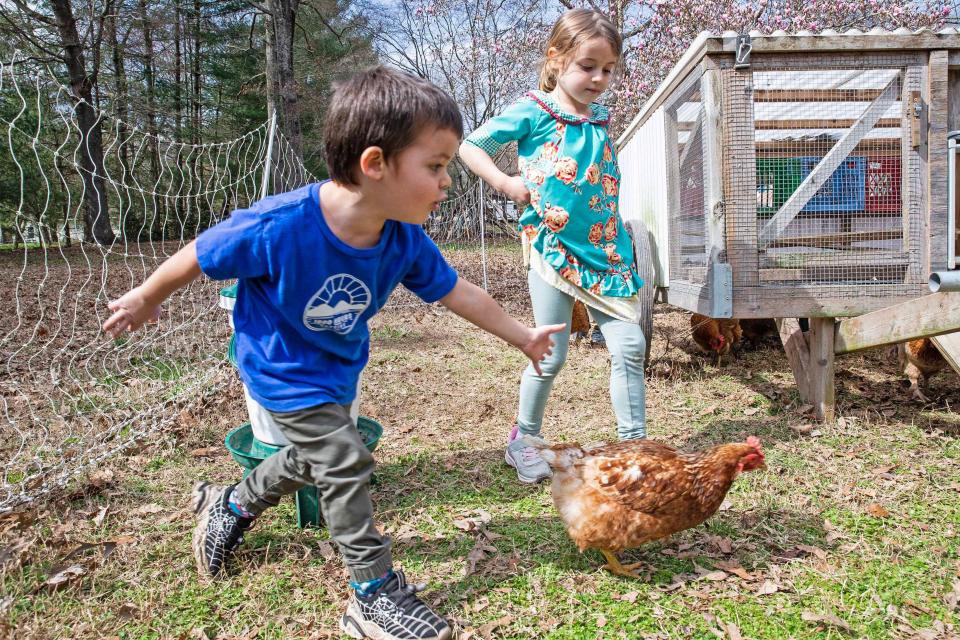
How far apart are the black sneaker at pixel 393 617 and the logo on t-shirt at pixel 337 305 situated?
0.74 m

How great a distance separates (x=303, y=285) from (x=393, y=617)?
37.4 inches

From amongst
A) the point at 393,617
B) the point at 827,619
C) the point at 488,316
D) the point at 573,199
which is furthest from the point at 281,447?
the point at 827,619

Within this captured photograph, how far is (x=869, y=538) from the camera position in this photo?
87.6 inches

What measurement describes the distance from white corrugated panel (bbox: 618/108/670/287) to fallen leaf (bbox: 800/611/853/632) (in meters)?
2.69

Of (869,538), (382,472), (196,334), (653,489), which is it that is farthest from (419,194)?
(196,334)

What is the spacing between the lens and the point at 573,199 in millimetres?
2568

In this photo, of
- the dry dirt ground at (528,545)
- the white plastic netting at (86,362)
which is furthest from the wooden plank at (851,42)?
the white plastic netting at (86,362)

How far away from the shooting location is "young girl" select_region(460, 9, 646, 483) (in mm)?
2516

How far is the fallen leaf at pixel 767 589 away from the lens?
6.39 feet

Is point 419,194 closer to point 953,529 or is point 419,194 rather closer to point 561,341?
point 561,341

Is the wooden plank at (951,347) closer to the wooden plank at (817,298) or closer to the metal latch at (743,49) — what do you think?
the wooden plank at (817,298)

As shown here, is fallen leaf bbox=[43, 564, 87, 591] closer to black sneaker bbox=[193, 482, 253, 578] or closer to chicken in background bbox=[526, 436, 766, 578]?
black sneaker bbox=[193, 482, 253, 578]

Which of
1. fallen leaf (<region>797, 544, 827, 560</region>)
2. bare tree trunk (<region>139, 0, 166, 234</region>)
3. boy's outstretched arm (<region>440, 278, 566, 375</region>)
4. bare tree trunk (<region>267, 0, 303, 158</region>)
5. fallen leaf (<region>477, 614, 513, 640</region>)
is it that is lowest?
fallen leaf (<region>477, 614, 513, 640</region>)

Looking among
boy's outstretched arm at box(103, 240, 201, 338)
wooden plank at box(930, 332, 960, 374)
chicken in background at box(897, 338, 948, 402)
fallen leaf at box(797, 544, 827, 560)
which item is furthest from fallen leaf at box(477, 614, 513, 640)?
chicken in background at box(897, 338, 948, 402)
